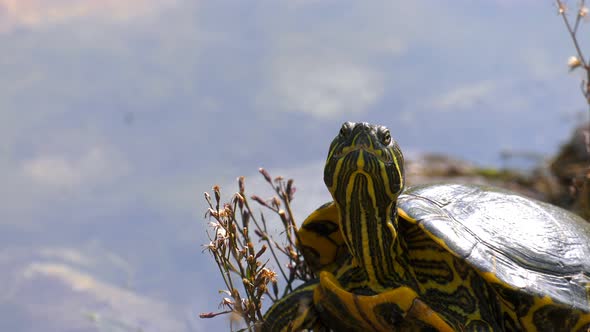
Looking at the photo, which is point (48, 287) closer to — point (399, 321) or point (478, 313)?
point (399, 321)

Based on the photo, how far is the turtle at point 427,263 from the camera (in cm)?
214

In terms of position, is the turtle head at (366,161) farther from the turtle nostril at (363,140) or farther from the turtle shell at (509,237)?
the turtle shell at (509,237)

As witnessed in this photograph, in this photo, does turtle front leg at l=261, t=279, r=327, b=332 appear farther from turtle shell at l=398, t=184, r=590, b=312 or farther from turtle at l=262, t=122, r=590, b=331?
turtle shell at l=398, t=184, r=590, b=312

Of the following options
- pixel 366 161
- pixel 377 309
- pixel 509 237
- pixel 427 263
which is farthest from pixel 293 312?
pixel 509 237

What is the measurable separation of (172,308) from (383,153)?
1556 millimetres

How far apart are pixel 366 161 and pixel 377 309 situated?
1.49 feet

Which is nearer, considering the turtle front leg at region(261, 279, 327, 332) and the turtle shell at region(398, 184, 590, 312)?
the turtle shell at region(398, 184, 590, 312)

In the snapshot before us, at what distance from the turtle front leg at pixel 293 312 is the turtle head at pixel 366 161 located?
1.25ft

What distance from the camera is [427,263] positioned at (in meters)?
2.29

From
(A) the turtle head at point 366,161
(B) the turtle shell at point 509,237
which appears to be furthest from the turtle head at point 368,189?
(B) the turtle shell at point 509,237

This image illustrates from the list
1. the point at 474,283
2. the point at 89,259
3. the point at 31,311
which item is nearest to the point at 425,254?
the point at 474,283

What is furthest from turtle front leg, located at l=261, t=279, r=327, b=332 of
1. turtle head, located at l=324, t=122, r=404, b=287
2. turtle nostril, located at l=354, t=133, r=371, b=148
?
turtle nostril, located at l=354, t=133, r=371, b=148

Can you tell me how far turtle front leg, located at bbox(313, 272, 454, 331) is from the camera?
2135mm

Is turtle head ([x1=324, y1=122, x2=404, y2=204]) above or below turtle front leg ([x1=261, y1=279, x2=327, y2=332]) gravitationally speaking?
above
